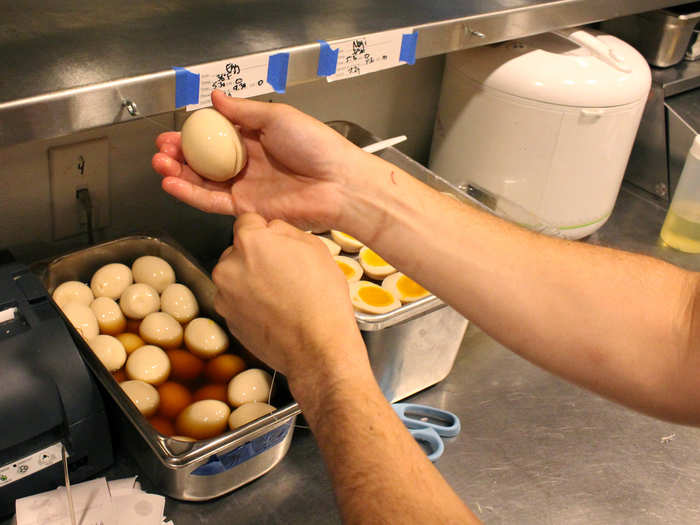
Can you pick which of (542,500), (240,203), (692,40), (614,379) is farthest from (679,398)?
(692,40)

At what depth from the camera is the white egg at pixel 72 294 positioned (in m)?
1.21

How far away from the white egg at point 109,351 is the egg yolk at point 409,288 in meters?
0.51

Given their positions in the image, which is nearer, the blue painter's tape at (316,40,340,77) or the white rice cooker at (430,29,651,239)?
the blue painter's tape at (316,40,340,77)

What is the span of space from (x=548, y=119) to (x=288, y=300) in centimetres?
90

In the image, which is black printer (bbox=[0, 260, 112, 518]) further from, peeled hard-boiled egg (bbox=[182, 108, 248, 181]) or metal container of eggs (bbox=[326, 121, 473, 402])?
metal container of eggs (bbox=[326, 121, 473, 402])

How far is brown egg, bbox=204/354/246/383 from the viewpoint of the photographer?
1.23 metres

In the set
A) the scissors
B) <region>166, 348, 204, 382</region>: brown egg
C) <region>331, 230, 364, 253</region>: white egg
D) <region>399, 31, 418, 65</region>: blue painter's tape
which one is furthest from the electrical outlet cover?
the scissors

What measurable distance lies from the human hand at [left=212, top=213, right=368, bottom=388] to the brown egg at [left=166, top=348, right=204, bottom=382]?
0.34m

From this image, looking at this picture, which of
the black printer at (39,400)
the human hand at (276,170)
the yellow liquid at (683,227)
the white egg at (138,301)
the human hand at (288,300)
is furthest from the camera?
the yellow liquid at (683,227)

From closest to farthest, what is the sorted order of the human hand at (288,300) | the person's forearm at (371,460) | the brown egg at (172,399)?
the person's forearm at (371,460)
the human hand at (288,300)
the brown egg at (172,399)

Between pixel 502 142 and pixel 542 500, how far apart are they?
770 millimetres

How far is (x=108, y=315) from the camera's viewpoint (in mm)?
1229

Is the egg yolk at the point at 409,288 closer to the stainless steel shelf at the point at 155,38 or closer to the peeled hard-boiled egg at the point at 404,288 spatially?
the peeled hard-boiled egg at the point at 404,288

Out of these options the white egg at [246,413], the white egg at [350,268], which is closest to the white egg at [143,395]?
the white egg at [246,413]
